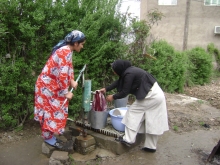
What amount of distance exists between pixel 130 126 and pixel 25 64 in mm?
2196

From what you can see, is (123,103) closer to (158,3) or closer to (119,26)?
(119,26)

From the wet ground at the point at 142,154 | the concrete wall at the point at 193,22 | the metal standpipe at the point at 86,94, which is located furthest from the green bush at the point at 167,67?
the concrete wall at the point at 193,22

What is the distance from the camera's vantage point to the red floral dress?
3.28 m

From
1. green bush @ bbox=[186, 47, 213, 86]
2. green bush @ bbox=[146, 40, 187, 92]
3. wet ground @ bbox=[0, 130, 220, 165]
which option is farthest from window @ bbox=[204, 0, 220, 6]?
wet ground @ bbox=[0, 130, 220, 165]

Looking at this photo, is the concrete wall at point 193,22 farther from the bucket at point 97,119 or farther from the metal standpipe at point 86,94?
the metal standpipe at point 86,94

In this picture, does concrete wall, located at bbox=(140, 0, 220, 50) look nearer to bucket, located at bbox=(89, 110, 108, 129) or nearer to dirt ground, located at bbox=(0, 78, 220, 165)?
dirt ground, located at bbox=(0, 78, 220, 165)

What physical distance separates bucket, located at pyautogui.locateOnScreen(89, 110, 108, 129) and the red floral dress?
0.58 m

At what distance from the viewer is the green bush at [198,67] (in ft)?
34.1

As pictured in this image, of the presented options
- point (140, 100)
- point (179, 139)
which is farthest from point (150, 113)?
point (179, 139)

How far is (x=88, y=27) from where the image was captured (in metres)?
4.82

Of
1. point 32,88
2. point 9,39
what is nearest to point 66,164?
point 32,88

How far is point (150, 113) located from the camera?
12.4 ft

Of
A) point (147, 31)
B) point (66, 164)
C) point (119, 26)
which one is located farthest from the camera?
point (147, 31)

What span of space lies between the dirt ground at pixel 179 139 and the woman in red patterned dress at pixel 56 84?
777 mm
